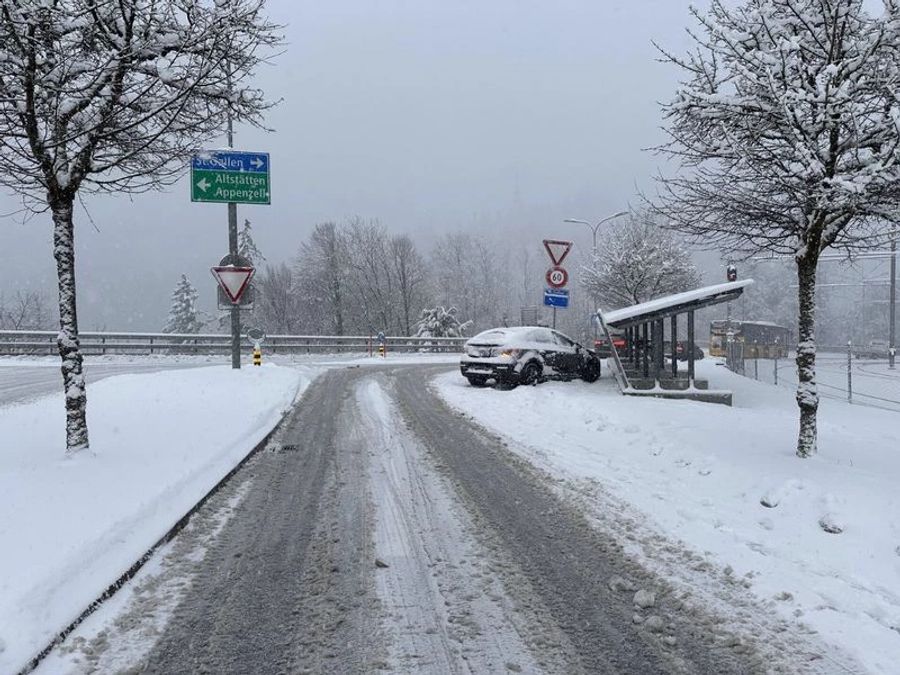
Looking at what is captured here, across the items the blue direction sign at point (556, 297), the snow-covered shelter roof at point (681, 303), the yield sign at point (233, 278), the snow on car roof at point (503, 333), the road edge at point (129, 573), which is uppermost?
the yield sign at point (233, 278)

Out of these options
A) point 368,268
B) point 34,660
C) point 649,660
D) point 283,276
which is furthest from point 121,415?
point 283,276

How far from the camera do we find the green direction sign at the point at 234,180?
580 inches

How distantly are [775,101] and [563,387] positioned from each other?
899 centimetres

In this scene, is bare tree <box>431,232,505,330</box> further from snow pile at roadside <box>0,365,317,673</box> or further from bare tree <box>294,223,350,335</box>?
snow pile at roadside <box>0,365,317,673</box>

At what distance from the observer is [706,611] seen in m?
3.50

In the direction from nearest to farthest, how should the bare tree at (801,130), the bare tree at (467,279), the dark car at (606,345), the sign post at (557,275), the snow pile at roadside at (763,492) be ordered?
1. the snow pile at roadside at (763,492)
2. the bare tree at (801,130)
3. the sign post at (557,275)
4. the dark car at (606,345)
5. the bare tree at (467,279)

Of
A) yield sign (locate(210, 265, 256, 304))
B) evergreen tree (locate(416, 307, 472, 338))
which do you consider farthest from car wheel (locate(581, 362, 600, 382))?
evergreen tree (locate(416, 307, 472, 338))

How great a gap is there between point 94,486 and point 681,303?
11.0 metres

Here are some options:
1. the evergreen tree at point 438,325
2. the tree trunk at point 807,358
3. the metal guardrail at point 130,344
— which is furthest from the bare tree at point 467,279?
the tree trunk at point 807,358

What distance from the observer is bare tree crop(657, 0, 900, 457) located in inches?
215

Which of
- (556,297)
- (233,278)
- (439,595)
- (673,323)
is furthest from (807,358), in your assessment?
(233,278)

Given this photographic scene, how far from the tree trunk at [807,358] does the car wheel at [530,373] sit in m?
7.87

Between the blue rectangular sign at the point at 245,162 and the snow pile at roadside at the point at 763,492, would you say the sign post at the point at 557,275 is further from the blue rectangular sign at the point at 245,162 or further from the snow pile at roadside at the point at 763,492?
the blue rectangular sign at the point at 245,162

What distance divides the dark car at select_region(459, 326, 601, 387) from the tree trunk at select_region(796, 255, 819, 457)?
7833 millimetres
